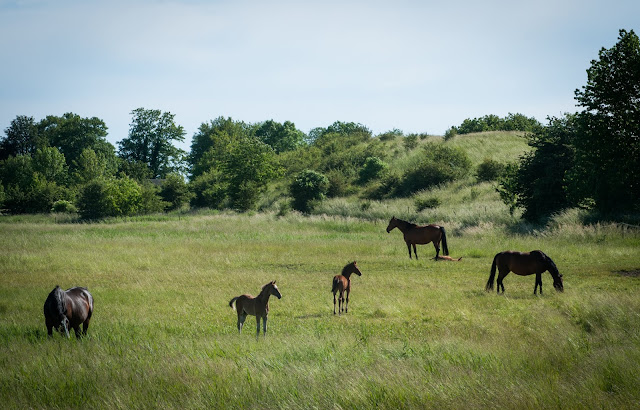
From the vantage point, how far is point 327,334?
1012cm

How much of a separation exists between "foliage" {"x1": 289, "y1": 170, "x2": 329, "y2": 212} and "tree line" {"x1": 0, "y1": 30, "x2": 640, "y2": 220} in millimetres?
107

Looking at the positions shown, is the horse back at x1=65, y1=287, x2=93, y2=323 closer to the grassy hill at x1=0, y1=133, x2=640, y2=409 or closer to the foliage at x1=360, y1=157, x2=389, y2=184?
the grassy hill at x1=0, y1=133, x2=640, y2=409

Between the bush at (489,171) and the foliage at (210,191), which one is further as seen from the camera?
the foliage at (210,191)

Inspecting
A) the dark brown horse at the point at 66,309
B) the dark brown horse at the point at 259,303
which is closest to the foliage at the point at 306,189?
the dark brown horse at the point at 259,303

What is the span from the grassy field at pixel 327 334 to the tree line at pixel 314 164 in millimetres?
4881

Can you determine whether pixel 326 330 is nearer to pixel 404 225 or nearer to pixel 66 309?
pixel 66 309

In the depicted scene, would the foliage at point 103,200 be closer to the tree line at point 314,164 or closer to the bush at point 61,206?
the tree line at point 314,164

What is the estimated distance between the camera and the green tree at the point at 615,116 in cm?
2148

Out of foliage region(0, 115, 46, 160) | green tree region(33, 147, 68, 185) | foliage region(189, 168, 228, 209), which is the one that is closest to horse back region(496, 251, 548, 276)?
foliage region(189, 168, 228, 209)

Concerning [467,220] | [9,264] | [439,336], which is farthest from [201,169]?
[439,336]

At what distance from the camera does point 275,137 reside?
119875mm

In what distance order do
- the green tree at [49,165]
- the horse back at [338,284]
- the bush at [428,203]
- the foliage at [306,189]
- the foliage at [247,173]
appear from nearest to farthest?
the horse back at [338,284] < the bush at [428,203] < the foliage at [306,189] < the foliage at [247,173] < the green tree at [49,165]

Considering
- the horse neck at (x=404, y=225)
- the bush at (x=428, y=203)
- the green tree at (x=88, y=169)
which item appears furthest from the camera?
the green tree at (x=88, y=169)

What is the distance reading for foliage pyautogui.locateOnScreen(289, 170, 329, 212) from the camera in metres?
52.4
